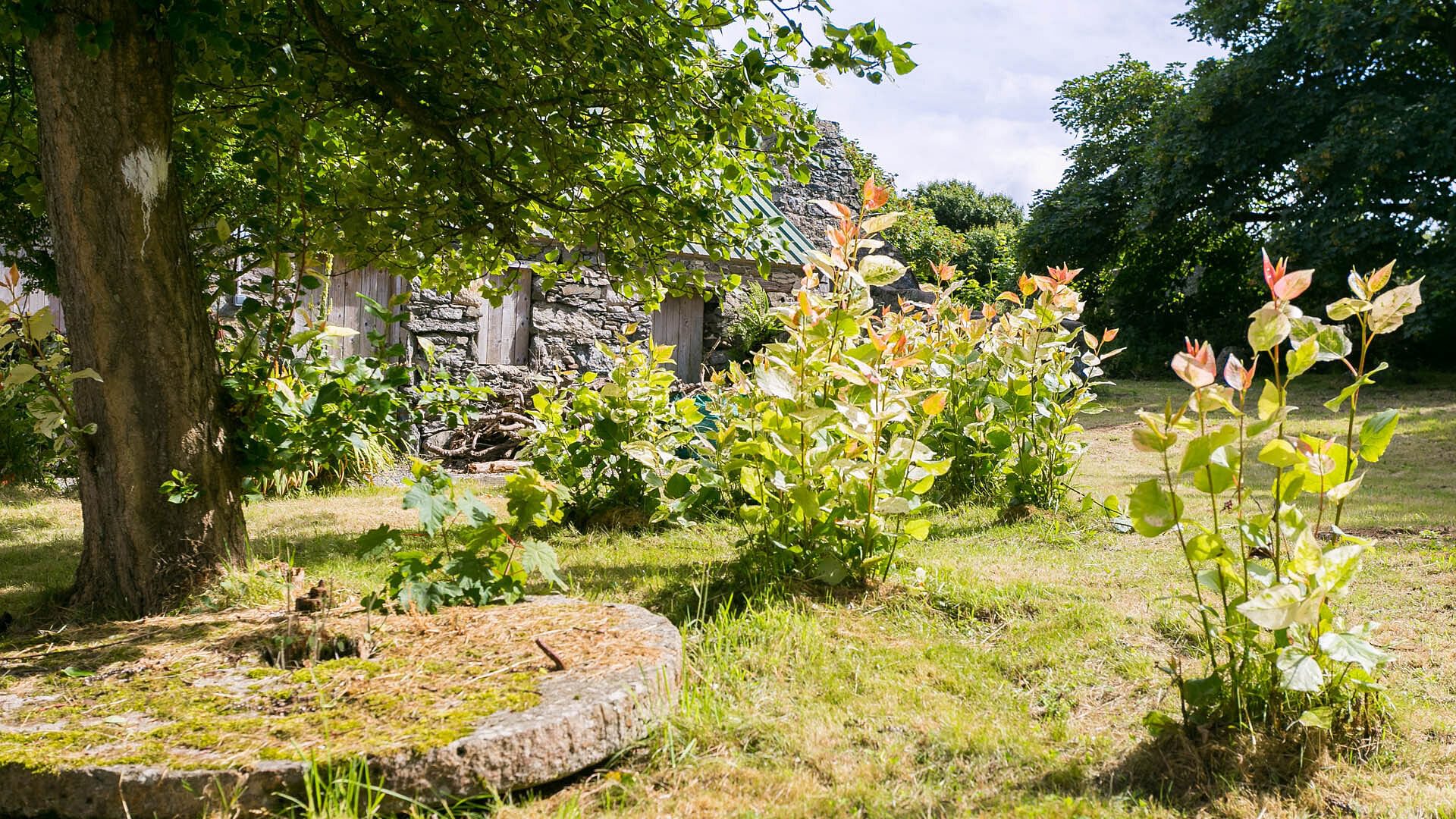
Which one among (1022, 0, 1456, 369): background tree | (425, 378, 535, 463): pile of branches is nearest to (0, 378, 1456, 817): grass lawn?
(425, 378, 535, 463): pile of branches

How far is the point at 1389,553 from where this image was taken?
445cm

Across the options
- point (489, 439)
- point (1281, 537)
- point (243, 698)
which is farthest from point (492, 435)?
point (1281, 537)

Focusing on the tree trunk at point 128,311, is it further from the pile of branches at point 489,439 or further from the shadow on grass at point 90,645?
the pile of branches at point 489,439

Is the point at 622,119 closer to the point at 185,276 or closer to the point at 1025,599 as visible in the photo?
the point at 185,276

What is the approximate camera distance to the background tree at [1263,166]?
1379 centimetres

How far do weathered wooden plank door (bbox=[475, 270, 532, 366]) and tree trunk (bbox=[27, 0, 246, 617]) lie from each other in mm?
6420

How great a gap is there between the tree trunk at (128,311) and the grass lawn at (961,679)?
0.32m

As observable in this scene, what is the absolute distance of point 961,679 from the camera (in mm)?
2883

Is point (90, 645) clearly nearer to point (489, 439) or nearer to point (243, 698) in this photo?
point (243, 698)

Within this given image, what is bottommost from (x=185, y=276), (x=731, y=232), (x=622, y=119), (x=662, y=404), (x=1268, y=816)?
(x=1268, y=816)

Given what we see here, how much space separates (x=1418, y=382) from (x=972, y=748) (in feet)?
49.0

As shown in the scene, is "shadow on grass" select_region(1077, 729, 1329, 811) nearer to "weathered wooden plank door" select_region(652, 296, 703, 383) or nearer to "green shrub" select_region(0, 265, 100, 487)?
"green shrub" select_region(0, 265, 100, 487)

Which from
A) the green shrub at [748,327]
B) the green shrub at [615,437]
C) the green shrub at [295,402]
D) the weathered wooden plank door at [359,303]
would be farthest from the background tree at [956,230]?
the green shrub at [295,402]

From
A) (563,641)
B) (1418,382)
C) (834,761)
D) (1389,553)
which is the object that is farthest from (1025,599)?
(1418,382)
